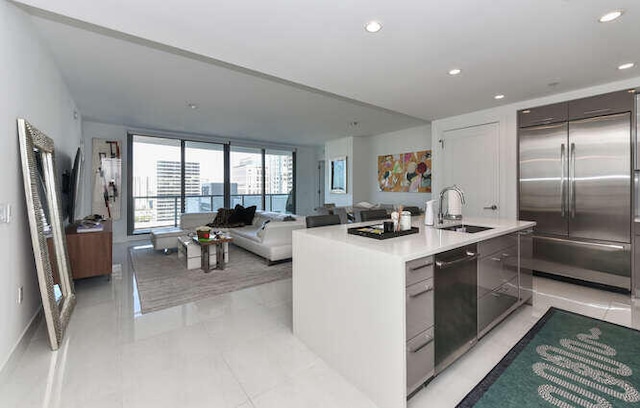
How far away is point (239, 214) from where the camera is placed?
639 cm

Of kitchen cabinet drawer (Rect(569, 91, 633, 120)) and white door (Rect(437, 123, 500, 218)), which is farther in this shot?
white door (Rect(437, 123, 500, 218))

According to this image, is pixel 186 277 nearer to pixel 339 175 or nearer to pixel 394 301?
pixel 394 301

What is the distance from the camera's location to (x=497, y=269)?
2.41 metres

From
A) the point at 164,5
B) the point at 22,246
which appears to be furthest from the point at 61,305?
the point at 164,5

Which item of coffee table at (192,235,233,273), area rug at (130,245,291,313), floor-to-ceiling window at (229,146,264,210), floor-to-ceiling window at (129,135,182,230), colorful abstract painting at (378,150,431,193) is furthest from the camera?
floor-to-ceiling window at (229,146,264,210)

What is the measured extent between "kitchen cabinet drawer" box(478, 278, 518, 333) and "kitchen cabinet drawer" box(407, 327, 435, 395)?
71 centimetres

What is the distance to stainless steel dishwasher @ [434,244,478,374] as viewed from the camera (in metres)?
1.80

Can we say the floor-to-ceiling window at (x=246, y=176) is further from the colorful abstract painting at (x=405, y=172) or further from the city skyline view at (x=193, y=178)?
the colorful abstract painting at (x=405, y=172)

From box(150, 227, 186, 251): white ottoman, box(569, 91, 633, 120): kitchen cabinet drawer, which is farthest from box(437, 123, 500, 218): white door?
box(150, 227, 186, 251): white ottoman

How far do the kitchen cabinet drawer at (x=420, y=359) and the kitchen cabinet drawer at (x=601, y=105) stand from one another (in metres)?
3.72

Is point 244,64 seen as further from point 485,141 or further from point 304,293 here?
point 485,141

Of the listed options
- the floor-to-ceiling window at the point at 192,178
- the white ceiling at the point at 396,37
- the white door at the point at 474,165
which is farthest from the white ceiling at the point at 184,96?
the white door at the point at 474,165

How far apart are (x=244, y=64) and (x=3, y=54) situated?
1703 millimetres

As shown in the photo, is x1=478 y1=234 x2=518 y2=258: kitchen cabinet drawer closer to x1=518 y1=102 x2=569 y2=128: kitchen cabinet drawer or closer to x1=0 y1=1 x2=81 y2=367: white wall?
x1=518 y1=102 x2=569 y2=128: kitchen cabinet drawer
